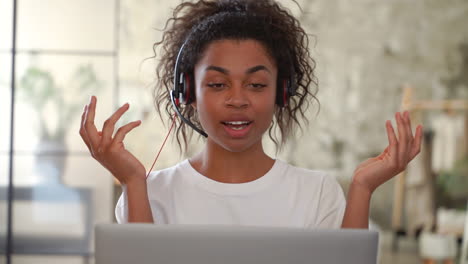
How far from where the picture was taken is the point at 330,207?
1.27m

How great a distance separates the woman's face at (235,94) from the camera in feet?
3.86

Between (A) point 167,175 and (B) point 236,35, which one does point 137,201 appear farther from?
(B) point 236,35

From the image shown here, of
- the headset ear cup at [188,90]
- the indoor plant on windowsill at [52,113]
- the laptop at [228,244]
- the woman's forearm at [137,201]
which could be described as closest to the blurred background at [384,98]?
the indoor plant on windowsill at [52,113]

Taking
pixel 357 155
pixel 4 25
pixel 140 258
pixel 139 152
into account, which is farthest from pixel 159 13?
pixel 140 258

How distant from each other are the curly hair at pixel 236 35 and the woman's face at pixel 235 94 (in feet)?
0.13

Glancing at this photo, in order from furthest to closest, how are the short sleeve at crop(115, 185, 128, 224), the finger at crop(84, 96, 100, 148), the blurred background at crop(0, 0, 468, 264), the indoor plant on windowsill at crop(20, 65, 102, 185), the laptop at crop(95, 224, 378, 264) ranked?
the blurred background at crop(0, 0, 468, 264)
the indoor plant on windowsill at crop(20, 65, 102, 185)
the short sleeve at crop(115, 185, 128, 224)
the finger at crop(84, 96, 100, 148)
the laptop at crop(95, 224, 378, 264)

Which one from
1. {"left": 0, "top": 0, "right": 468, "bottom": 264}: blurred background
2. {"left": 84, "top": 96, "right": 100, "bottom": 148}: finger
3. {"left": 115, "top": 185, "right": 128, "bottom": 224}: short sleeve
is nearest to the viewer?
{"left": 84, "top": 96, "right": 100, "bottom": 148}: finger

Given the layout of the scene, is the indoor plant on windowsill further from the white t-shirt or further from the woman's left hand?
the woman's left hand

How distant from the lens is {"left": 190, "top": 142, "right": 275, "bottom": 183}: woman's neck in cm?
126

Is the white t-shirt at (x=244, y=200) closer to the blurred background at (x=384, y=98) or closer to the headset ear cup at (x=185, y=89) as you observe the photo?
the headset ear cup at (x=185, y=89)

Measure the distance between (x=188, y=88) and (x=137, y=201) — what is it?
0.25 m

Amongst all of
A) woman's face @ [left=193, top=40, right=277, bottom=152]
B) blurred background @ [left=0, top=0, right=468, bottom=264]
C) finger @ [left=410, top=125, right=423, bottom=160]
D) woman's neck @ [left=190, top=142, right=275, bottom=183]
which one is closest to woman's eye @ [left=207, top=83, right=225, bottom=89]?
woman's face @ [left=193, top=40, right=277, bottom=152]

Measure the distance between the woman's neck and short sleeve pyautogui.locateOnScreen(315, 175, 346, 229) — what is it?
12 cm

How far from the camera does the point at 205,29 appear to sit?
1.27 metres
